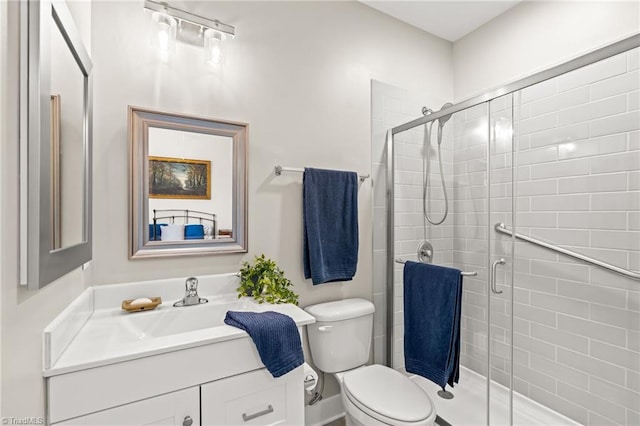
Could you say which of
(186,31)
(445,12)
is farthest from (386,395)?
(445,12)

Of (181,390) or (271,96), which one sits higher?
(271,96)

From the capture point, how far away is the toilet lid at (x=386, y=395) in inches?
53.8

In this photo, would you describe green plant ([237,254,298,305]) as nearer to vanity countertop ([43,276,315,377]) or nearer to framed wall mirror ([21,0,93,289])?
vanity countertop ([43,276,315,377])

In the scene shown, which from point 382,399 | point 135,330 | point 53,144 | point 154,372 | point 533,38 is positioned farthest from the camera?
point 533,38

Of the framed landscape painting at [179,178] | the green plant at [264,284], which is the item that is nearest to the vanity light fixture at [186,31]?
the framed landscape painting at [179,178]

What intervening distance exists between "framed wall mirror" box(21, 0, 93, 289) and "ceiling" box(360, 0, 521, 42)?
178 centimetres

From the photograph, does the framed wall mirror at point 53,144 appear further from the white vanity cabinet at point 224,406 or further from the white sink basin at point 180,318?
the white vanity cabinet at point 224,406

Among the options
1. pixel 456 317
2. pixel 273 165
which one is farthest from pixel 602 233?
pixel 273 165

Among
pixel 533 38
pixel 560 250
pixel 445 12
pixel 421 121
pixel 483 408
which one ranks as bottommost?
pixel 483 408

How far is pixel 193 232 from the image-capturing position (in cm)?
152

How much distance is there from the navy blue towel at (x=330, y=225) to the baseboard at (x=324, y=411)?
73cm

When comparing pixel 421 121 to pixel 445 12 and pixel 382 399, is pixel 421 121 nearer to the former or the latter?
pixel 445 12

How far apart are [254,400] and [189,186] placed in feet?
3.11

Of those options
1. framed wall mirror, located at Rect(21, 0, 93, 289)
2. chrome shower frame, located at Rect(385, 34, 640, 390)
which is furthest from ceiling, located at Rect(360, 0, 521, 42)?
framed wall mirror, located at Rect(21, 0, 93, 289)
